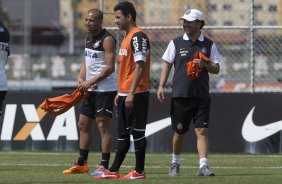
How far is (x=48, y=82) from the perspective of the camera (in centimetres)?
5059

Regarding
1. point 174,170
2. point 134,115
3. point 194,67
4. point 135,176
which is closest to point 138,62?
point 134,115

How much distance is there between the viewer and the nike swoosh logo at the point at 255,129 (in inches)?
679

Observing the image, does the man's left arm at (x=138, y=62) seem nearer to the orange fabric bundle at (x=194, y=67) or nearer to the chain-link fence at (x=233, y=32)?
the orange fabric bundle at (x=194, y=67)

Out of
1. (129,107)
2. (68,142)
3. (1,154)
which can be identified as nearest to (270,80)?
(68,142)

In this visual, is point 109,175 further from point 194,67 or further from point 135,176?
point 194,67

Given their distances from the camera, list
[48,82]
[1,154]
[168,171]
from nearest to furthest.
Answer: [168,171] → [1,154] → [48,82]

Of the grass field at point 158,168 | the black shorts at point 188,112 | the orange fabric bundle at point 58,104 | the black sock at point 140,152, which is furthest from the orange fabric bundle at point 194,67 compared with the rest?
the orange fabric bundle at point 58,104

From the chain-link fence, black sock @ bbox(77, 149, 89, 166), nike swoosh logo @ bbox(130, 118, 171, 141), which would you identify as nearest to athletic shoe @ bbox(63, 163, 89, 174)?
black sock @ bbox(77, 149, 89, 166)

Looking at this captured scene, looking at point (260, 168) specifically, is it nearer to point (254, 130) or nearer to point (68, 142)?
point (254, 130)

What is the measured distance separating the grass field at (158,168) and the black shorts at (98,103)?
859mm

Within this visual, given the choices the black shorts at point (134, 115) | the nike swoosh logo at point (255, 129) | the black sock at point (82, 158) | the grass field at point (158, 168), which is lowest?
the grass field at point (158, 168)

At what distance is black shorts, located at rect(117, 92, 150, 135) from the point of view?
11812mm

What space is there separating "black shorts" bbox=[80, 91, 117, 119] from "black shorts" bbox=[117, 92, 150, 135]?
2.71ft

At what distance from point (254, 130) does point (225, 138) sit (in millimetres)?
528
